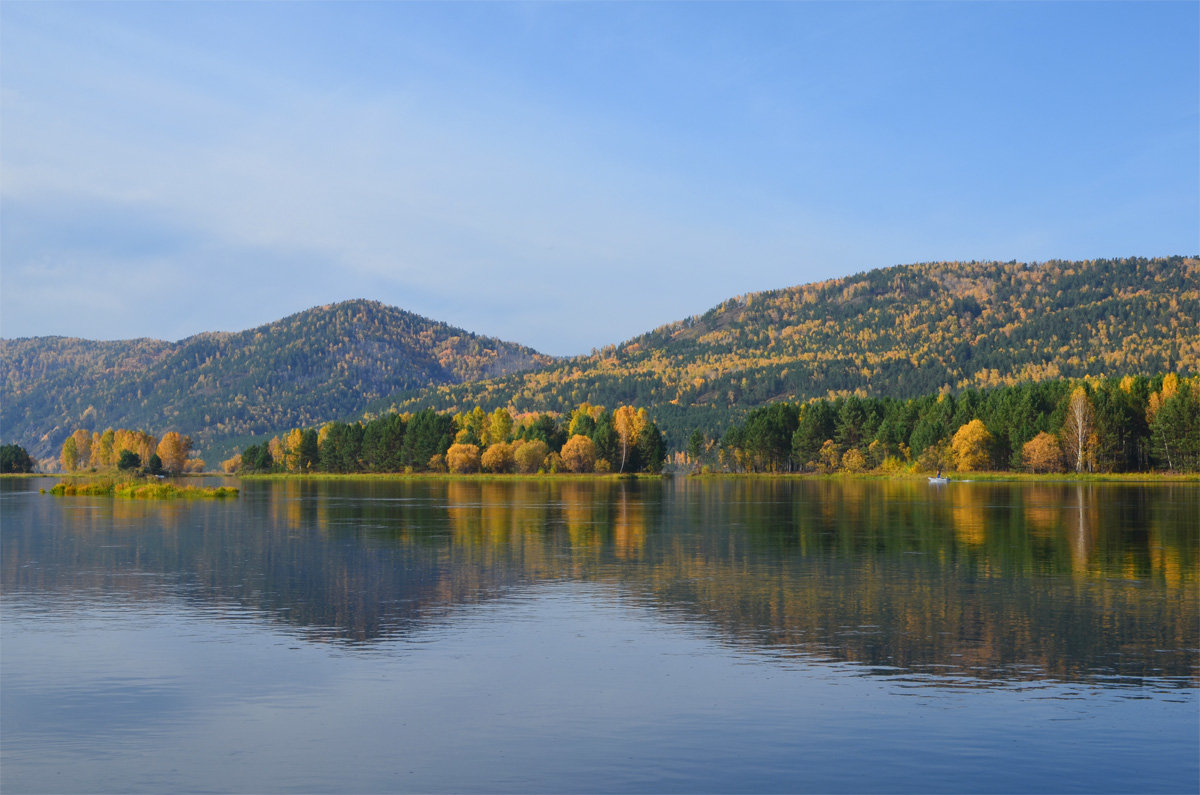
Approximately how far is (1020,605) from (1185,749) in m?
18.3

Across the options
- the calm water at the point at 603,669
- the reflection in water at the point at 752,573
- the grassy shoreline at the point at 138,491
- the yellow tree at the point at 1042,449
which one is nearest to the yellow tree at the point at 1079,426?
the yellow tree at the point at 1042,449

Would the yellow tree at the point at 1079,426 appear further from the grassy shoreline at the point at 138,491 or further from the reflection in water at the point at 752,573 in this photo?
the grassy shoreline at the point at 138,491

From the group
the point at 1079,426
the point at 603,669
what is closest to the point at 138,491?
the point at 603,669

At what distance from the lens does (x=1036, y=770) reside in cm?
1977

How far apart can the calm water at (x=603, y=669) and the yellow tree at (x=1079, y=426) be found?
142471 millimetres

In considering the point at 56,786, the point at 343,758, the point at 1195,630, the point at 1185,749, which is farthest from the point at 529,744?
the point at 1195,630

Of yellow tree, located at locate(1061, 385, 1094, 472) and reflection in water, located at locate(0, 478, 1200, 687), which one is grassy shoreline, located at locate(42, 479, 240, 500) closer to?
reflection in water, located at locate(0, 478, 1200, 687)

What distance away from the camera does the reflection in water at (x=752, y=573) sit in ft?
106

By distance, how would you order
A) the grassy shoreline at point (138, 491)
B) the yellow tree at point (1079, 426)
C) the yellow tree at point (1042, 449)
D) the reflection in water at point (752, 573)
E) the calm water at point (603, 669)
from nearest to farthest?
1. the calm water at point (603, 669)
2. the reflection in water at point (752, 573)
3. the grassy shoreline at point (138, 491)
4. the yellow tree at point (1079, 426)
5. the yellow tree at point (1042, 449)

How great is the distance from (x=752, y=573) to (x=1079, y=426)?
546ft

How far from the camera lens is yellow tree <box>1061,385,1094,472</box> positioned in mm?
193125

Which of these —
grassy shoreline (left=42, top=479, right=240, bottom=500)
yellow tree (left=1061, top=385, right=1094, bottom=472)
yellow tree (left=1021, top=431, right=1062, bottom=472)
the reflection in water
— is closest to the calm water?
the reflection in water

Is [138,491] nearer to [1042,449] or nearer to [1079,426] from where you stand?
[1042,449]

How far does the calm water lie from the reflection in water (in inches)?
10.4
